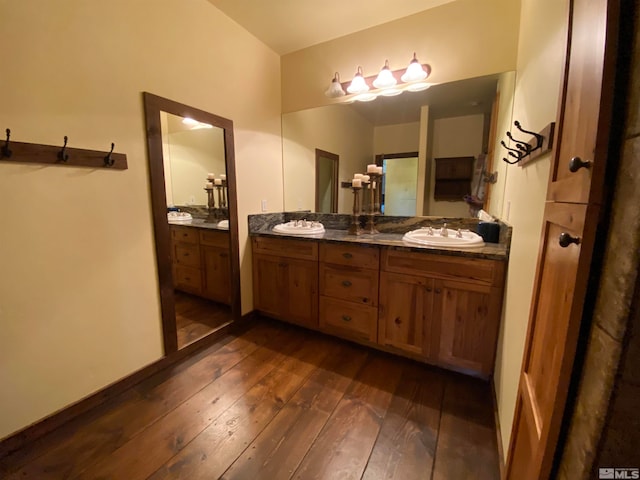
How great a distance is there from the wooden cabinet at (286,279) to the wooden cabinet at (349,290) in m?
0.10

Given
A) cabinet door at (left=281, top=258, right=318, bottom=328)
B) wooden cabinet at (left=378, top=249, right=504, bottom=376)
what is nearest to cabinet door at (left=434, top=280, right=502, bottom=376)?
wooden cabinet at (left=378, top=249, right=504, bottom=376)

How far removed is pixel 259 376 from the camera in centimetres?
176

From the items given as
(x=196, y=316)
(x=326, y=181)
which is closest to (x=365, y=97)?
(x=326, y=181)

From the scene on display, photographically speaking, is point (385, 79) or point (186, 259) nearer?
point (385, 79)

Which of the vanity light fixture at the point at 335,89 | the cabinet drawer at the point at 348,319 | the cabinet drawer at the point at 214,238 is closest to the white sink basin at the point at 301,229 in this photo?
the cabinet drawer at the point at 214,238

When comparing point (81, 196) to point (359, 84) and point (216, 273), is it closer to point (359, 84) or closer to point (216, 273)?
point (216, 273)

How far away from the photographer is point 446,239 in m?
1.72

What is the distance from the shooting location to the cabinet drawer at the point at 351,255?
189 centimetres

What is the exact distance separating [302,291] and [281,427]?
1.04 metres

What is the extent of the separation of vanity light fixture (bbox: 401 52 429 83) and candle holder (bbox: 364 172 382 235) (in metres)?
0.75

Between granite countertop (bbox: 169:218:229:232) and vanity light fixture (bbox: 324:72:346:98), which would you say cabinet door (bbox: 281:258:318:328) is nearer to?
granite countertop (bbox: 169:218:229:232)

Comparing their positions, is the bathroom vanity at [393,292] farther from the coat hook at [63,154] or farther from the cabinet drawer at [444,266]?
the coat hook at [63,154]

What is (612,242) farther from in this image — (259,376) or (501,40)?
(501,40)

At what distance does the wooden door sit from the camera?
468 mm
